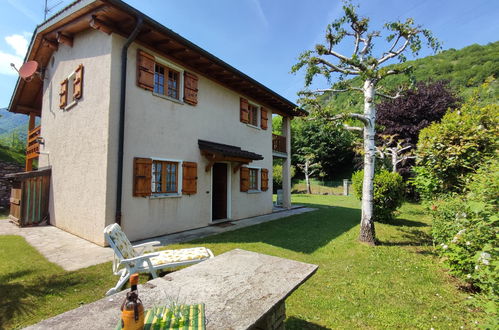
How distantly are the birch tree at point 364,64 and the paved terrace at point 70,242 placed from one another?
4.42 meters

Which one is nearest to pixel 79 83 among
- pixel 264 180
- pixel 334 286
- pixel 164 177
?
pixel 164 177

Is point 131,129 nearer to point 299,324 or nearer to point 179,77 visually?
point 179,77

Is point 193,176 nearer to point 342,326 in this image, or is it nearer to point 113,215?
point 113,215

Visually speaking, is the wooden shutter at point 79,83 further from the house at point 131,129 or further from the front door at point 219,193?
the front door at point 219,193

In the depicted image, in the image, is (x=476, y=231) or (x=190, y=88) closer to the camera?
(x=476, y=231)

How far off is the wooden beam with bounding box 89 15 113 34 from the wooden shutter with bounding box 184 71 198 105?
2349mm

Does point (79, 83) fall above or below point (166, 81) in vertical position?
below

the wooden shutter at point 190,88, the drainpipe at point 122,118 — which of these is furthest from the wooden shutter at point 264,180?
the drainpipe at point 122,118

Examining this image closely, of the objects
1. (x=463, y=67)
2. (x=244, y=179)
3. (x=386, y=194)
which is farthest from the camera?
(x=463, y=67)

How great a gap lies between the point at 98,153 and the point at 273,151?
26.3ft

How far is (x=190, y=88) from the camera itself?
7.75m

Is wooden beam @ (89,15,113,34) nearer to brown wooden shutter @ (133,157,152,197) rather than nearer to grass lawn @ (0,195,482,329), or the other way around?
brown wooden shutter @ (133,157,152,197)

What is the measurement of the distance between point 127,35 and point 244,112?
5.02 metres

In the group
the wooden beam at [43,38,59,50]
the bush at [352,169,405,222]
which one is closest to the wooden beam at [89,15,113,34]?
the wooden beam at [43,38,59,50]
